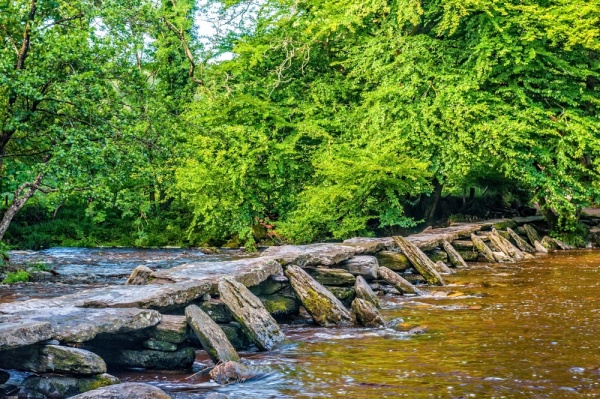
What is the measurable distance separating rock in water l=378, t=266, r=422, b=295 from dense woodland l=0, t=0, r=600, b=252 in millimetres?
4627

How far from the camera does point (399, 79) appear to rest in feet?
59.1

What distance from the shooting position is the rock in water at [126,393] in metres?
4.55

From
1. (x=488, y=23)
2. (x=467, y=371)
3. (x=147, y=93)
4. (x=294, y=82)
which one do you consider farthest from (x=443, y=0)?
(x=467, y=371)

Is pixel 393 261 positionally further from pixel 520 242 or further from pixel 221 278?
pixel 520 242

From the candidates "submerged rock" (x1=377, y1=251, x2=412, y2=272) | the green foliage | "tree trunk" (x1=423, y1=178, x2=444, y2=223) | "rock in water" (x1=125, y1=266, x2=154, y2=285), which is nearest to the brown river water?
"rock in water" (x1=125, y1=266, x2=154, y2=285)

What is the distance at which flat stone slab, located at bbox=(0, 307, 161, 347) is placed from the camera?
17.6 feet

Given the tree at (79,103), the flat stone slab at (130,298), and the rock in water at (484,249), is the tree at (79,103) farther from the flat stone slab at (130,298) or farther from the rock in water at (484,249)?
the rock in water at (484,249)

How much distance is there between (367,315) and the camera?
8.14 m

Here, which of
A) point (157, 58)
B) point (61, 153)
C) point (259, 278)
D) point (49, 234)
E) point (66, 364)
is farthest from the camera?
point (157, 58)

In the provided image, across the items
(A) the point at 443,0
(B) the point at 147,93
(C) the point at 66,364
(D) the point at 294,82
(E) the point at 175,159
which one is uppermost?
(A) the point at 443,0

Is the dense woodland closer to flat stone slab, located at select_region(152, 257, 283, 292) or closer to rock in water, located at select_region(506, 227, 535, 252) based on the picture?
rock in water, located at select_region(506, 227, 535, 252)

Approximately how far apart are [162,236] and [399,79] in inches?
433

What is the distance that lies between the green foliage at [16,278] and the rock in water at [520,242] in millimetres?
12551

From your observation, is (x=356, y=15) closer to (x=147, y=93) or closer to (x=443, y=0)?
(x=443, y=0)
